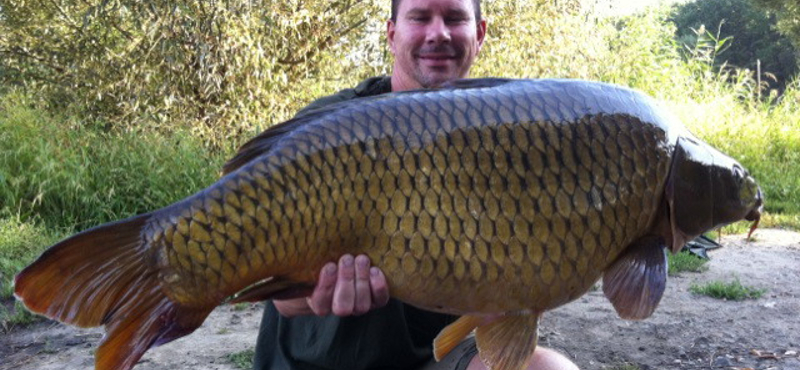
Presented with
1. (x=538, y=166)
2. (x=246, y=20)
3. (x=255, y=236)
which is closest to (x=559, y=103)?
(x=538, y=166)

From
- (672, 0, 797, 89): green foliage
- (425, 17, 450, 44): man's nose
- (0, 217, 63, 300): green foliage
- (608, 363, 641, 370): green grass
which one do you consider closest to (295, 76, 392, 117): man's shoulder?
(425, 17, 450, 44): man's nose

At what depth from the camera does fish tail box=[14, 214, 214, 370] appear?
3.14 ft

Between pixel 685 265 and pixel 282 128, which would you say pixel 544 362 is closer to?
pixel 282 128

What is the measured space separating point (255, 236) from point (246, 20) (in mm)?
4551

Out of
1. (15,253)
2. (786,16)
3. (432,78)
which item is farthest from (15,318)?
(786,16)

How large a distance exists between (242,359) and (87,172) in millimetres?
2303

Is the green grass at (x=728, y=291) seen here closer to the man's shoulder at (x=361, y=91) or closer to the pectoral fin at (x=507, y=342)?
the man's shoulder at (x=361, y=91)

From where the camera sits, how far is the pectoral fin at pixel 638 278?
1116mm

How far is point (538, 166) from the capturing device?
1070mm

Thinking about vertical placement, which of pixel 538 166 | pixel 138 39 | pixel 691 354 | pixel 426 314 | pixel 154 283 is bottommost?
pixel 691 354

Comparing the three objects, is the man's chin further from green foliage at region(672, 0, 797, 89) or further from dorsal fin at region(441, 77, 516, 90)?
green foliage at region(672, 0, 797, 89)

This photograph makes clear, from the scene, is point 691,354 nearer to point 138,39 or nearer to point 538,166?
point 538,166

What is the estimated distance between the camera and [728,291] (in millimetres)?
3568

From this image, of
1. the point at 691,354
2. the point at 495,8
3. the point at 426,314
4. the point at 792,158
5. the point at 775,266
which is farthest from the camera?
the point at 792,158
